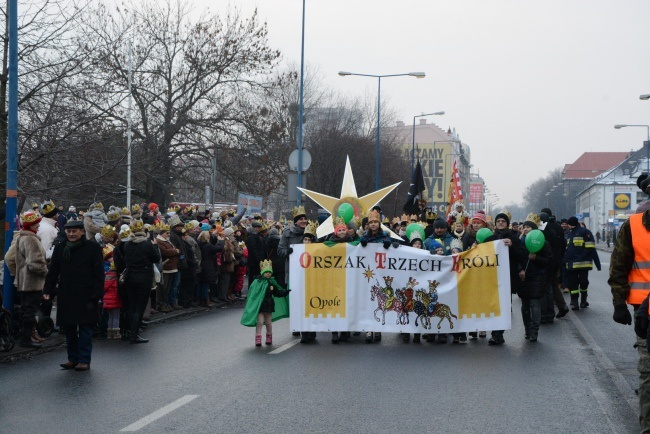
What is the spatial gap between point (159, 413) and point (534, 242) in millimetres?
7703

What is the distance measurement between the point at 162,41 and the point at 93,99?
17.4 meters

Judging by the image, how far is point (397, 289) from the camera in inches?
532

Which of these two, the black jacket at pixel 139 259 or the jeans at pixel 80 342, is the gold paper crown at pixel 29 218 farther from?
the jeans at pixel 80 342

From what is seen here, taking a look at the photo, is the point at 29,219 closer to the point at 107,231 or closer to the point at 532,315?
the point at 107,231

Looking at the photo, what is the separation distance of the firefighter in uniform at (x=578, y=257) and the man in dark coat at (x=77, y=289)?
461 inches

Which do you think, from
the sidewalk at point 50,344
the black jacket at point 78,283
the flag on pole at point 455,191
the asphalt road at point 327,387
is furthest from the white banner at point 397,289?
the flag on pole at point 455,191

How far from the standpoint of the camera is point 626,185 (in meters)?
122

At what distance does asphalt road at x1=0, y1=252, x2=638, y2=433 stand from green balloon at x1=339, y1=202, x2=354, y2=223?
1.98 metres

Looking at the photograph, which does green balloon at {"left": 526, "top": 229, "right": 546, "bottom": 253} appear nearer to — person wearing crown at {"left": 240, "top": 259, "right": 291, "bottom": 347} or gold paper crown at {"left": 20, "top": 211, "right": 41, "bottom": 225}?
person wearing crown at {"left": 240, "top": 259, "right": 291, "bottom": 347}

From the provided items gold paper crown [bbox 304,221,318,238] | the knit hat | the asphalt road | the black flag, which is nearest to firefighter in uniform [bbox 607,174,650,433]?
the asphalt road

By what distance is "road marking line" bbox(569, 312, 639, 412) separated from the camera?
8985mm

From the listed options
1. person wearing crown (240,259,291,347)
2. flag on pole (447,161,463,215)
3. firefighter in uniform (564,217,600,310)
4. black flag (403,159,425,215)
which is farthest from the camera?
flag on pole (447,161,463,215)

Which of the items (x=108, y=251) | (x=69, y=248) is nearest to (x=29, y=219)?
(x=69, y=248)

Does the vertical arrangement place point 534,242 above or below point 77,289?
above
